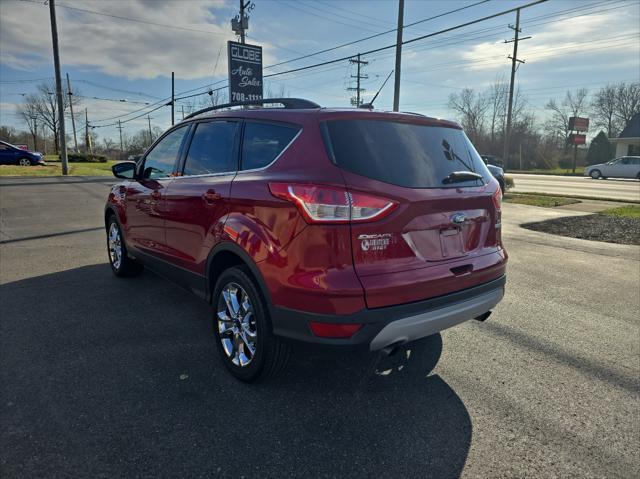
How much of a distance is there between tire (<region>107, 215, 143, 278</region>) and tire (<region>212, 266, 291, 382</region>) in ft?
8.74

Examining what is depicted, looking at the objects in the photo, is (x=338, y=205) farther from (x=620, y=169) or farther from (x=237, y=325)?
(x=620, y=169)

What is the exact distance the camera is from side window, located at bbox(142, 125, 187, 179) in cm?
416

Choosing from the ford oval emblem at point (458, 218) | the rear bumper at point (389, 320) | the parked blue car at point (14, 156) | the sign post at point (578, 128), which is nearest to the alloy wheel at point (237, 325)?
the rear bumper at point (389, 320)

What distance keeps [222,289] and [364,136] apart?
1491mm

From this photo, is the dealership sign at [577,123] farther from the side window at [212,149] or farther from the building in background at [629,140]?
the side window at [212,149]

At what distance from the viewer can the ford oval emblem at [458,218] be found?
9.05 feet

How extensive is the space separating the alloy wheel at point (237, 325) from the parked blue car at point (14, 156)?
32.0 m

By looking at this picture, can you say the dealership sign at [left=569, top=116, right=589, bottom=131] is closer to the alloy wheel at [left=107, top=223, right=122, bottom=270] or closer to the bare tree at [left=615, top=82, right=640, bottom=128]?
the bare tree at [left=615, top=82, right=640, bottom=128]

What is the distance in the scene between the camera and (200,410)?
2725 mm

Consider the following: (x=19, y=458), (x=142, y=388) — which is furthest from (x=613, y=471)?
(x=19, y=458)

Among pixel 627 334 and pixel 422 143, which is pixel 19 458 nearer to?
pixel 422 143

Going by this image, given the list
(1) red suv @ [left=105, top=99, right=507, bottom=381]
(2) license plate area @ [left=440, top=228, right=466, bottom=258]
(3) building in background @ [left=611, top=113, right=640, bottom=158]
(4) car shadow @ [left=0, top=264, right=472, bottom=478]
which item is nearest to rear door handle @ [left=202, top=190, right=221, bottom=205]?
(1) red suv @ [left=105, top=99, right=507, bottom=381]

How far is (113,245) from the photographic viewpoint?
5.66 meters

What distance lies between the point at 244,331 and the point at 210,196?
104cm
